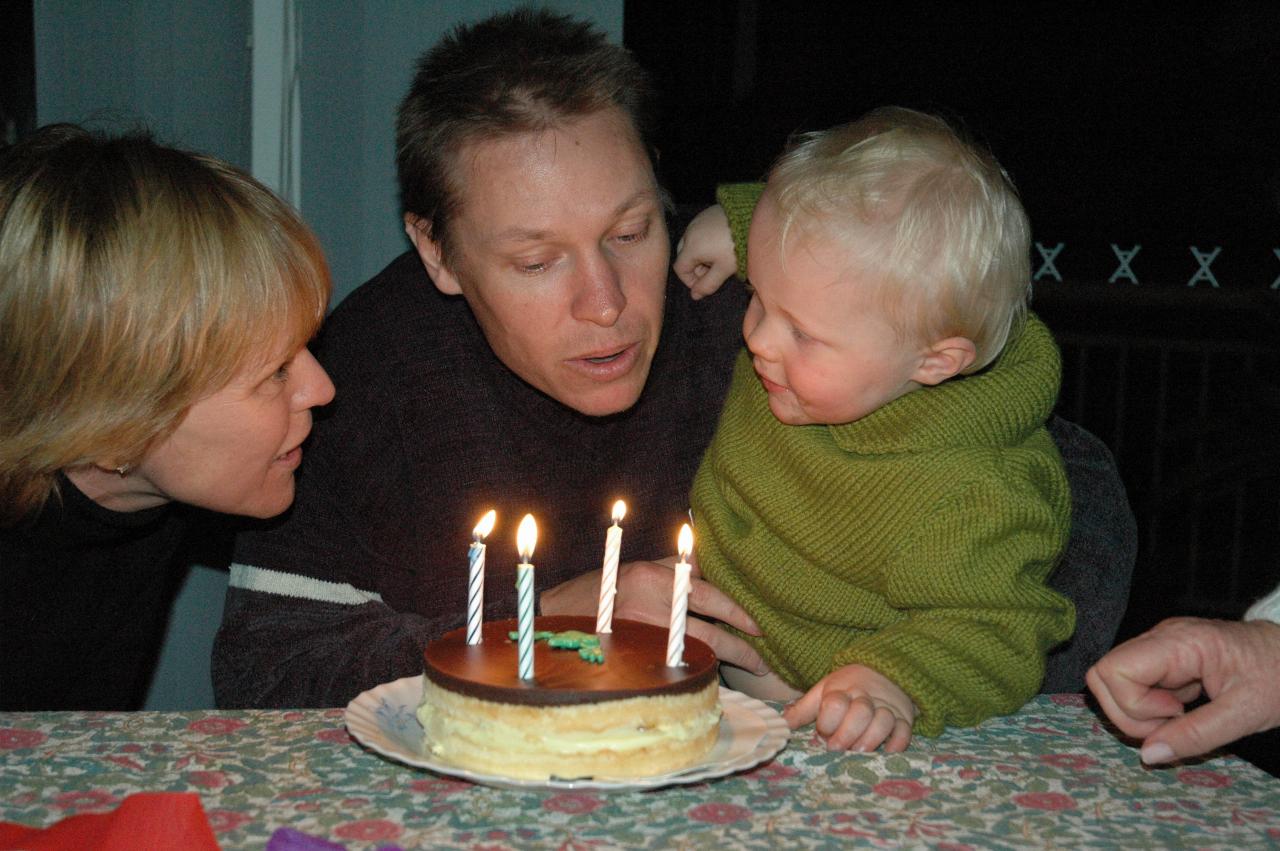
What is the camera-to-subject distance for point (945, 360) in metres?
1.57

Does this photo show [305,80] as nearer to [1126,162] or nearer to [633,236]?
[633,236]

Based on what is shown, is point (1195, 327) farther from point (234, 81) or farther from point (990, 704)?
point (990, 704)

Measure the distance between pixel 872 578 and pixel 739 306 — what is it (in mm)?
619

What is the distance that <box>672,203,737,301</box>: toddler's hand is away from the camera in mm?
1948

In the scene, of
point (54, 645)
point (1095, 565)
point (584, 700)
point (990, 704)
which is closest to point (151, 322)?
point (54, 645)

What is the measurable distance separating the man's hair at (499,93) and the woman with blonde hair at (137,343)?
9.3 inches

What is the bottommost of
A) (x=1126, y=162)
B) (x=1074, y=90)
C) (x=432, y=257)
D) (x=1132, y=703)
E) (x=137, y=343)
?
(x=1132, y=703)

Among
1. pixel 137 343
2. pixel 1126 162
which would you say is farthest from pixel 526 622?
pixel 1126 162

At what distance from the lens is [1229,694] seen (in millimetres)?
1179

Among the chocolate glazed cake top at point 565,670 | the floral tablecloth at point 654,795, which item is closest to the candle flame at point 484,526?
the chocolate glazed cake top at point 565,670

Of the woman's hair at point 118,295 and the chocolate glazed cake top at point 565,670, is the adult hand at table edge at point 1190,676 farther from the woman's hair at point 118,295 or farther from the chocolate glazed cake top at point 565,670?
the woman's hair at point 118,295

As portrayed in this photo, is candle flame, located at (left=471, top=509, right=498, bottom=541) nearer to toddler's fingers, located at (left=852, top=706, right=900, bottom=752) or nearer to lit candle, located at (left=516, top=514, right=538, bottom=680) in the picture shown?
lit candle, located at (left=516, top=514, right=538, bottom=680)

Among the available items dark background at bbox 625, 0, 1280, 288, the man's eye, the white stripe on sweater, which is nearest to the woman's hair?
the white stripe on sweater

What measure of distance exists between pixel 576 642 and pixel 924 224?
2.16ft
